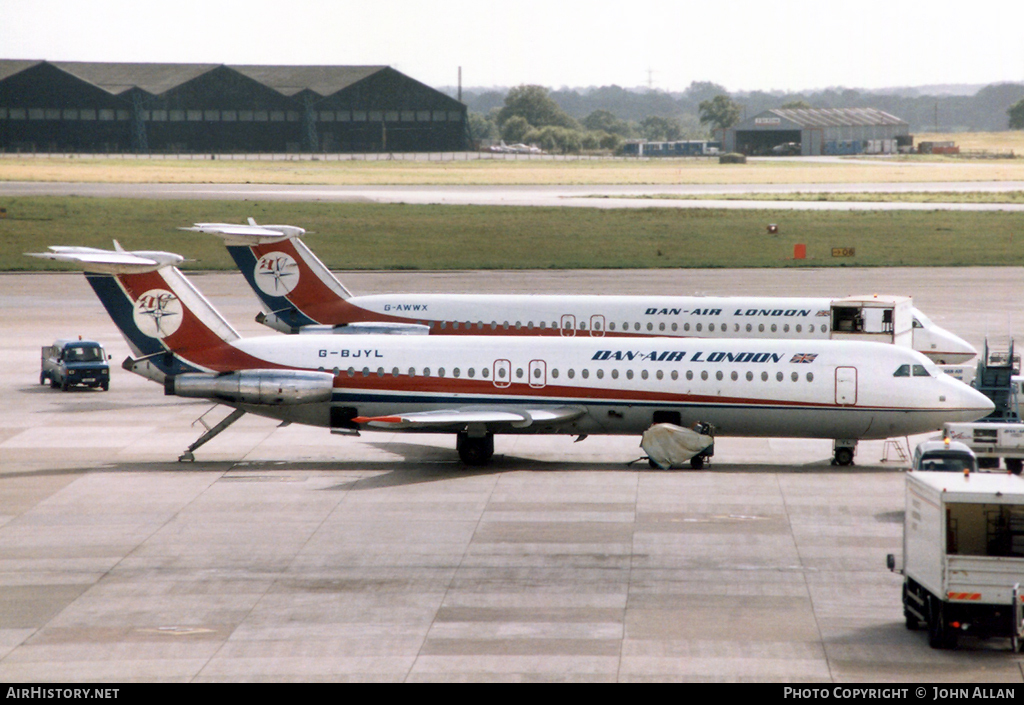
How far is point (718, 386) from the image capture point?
3366cm

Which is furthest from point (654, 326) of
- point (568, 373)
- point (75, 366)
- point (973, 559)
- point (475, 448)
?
point (973, 559)

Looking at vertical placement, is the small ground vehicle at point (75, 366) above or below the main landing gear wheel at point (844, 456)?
above

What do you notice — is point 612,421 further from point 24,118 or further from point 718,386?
point 24,118

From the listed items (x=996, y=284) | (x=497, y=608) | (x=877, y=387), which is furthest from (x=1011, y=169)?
(x=497, y=608)

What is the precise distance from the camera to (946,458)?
24656 millimetres

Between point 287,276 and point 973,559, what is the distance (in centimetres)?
3275

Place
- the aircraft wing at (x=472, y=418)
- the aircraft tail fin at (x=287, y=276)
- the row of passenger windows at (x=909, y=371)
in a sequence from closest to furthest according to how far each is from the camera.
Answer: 1. the aircraft wing at (x=472, y=418)
2. the row of passenger windows at (x=909, y=371)
3. the aircraft tail fin at (x=287, y=276)

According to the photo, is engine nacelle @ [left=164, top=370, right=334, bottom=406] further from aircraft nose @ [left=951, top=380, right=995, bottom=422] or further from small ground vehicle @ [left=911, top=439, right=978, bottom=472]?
aircraft nose @ [left=951, top=380, right=995, bottom=422]

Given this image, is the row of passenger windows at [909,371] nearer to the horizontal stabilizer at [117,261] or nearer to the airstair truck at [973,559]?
the airstair truck at [973,559]

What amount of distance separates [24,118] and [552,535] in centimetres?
19010

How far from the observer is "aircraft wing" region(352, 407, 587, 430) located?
32719 mm

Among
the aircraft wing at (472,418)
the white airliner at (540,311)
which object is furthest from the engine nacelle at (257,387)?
the white airliner at (540,311)

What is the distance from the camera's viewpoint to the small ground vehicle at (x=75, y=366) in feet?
153

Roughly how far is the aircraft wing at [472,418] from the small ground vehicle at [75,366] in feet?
56.1
